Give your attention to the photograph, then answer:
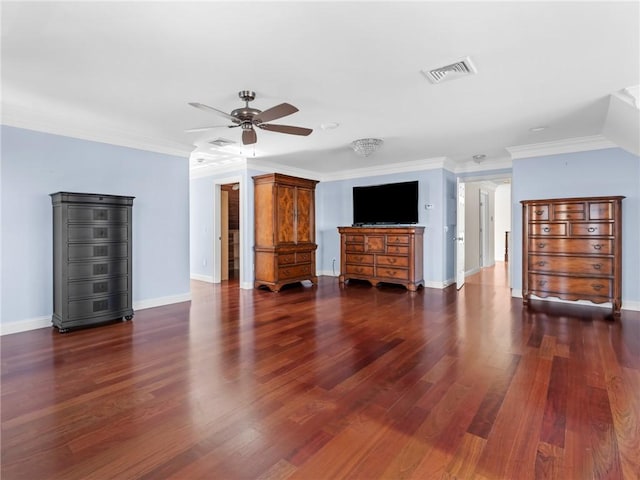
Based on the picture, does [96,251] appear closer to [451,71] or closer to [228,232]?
[228,232]

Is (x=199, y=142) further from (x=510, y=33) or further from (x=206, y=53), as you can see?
(x=510, y=33)

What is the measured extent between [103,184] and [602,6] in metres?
4.98

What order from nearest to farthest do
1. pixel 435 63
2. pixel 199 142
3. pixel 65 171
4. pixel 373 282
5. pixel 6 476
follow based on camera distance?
pixel 6 476 → pixel 435 63 → pixel 65 171 → pixel 199 142 → pixel 373 282

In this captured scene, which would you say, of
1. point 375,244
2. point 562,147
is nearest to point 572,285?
point 562,147

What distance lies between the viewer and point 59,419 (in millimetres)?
1979

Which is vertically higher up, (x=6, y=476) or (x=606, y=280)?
(x=606, y=280)

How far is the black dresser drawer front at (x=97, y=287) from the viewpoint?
12.3ft

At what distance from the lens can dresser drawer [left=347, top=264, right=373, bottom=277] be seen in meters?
6.55

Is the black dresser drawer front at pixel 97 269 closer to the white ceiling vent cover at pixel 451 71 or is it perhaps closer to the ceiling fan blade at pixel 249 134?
the ceiling fan blade at pixel 249 134

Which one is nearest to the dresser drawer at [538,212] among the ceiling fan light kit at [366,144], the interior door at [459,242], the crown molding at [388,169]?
the interior door at [459,242]

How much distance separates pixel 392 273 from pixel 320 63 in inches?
172

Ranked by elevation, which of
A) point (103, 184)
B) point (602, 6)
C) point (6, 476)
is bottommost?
point (6, 476)

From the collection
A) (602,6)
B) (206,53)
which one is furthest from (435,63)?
(206,53)

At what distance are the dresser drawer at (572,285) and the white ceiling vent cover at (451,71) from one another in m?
3.27
